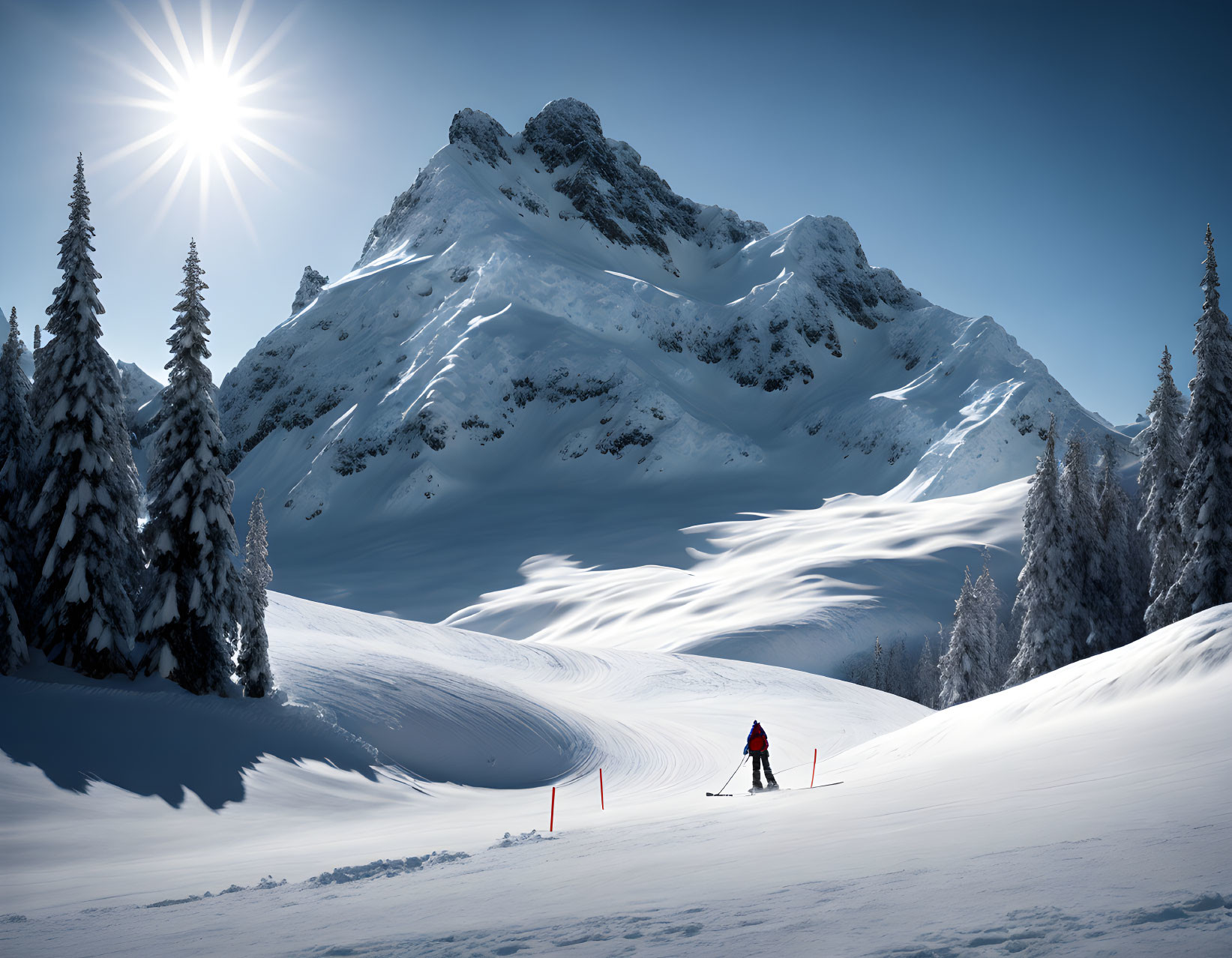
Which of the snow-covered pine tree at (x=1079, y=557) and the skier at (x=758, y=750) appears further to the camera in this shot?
the snow-covered pine tree at (x=1079, y=557)

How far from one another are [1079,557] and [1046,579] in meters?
2.18

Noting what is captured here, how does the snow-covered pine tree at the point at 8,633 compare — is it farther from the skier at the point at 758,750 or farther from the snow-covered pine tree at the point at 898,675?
the snow-covered pine tree at the point at 898,675

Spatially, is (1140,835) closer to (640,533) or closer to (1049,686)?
(1049,686)

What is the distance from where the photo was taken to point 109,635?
707 inches

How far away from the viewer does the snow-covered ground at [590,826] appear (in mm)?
4617

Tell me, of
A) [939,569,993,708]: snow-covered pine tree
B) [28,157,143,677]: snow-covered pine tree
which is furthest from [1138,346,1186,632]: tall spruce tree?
[28,157,143,677]: snow-covered pine tree

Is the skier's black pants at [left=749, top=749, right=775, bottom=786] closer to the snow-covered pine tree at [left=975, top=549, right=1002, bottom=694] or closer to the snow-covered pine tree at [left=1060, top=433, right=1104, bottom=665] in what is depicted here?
the snow-covered pine tree at [left=1060, top=433, right=1104, bottom=665]

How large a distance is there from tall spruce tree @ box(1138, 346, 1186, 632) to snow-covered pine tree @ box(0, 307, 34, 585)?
33.8 m

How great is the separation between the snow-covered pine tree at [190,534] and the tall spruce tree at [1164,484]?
1136 inches

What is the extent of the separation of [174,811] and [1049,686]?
50.8 feet

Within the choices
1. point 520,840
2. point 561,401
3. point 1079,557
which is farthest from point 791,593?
point 561,401

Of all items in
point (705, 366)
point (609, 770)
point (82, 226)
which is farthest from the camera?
point (705, 366)

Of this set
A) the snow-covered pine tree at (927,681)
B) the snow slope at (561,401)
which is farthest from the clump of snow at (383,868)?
the snow slope at (561,401)

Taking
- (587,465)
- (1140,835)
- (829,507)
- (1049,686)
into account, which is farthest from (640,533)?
(1140,835)
